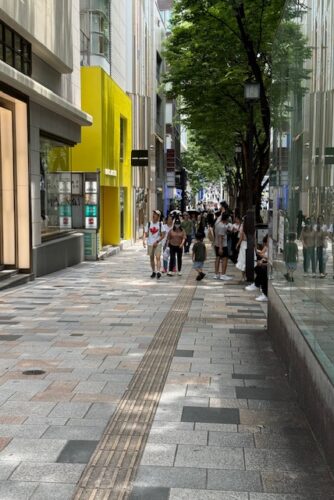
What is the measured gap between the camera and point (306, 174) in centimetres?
491

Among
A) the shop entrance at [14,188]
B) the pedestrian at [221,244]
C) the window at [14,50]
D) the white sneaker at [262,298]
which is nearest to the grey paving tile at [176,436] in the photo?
the white sneaker at [262,298]

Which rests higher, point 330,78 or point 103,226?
point 330,78

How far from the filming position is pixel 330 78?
4027mm

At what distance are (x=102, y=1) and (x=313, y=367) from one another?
20.0 metres

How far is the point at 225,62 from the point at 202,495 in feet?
49.7

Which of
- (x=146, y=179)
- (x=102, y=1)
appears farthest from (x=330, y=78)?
(x=146, y=179)

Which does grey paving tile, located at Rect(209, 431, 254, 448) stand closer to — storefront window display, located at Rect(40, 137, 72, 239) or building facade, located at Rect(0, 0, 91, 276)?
building facade, located at Rect(0, 0, 91, 276)

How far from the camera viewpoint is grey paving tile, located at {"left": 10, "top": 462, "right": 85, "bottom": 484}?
359 cm

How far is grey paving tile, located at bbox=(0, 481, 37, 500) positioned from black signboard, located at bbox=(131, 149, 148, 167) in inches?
947

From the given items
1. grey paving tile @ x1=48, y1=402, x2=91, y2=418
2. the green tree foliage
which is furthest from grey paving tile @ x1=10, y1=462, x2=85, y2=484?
the green tree foliage

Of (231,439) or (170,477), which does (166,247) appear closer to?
(231,439)

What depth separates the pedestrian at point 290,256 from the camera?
5.54 m

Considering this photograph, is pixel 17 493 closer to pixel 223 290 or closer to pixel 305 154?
pixel 305 154

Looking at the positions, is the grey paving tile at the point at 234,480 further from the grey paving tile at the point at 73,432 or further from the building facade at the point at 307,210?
the grey paving tile at the point at 73,432
